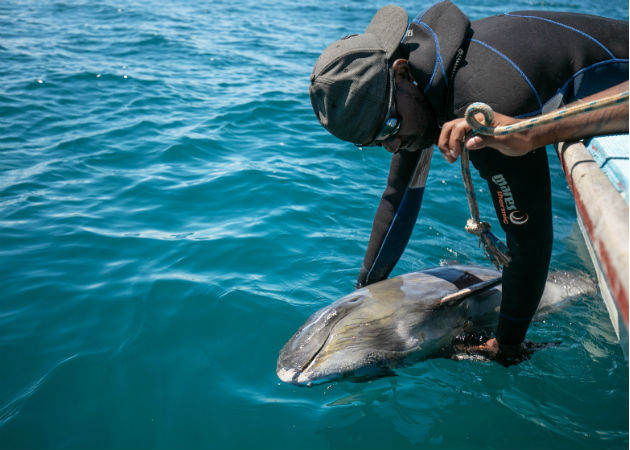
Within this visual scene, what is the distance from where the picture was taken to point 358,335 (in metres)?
2.89

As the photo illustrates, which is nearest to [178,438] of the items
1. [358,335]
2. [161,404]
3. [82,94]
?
[161,404]

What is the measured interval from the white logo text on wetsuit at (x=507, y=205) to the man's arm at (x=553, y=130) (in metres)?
0.25

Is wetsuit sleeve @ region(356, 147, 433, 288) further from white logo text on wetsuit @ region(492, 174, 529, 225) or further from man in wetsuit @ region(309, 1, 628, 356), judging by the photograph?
white logo text on wetsuit @ region(492, 174, 529, 225)

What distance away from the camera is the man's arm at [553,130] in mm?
1771

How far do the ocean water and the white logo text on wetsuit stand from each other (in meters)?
1.35

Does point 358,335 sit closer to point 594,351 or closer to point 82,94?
Answer: point 594,351

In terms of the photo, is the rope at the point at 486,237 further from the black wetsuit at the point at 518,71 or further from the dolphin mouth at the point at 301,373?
the dolphin mouth at the point at 301,373

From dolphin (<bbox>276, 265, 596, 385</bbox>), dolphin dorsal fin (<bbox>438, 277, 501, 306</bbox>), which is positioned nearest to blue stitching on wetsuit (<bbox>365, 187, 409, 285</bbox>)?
dolphin (<bbox>276, 265, 596, 385</bbox>)

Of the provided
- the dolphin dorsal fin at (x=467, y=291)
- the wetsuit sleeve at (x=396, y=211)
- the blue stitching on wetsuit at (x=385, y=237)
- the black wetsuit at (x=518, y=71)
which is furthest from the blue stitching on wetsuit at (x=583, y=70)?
the dolphin dorsal fin at (x=467, y=291)

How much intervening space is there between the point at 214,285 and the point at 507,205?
2.51 metres

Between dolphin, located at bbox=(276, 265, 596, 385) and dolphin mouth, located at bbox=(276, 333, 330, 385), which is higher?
dolphin, located at bbox=(276, 265, 596, 385)

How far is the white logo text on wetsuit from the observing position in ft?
7.09

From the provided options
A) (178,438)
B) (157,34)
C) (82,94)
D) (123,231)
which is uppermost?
(157,34)

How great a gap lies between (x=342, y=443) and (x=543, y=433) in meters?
1.19
